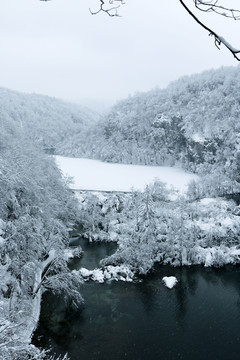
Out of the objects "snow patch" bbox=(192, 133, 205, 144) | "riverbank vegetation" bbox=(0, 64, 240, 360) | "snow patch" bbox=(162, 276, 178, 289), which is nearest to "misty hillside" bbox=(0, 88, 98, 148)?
"riverbank vegetation" bbox=(0, 64, 240, 360)

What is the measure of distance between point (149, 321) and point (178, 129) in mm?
74534

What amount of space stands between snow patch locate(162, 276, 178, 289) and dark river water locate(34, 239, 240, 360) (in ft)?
1.20

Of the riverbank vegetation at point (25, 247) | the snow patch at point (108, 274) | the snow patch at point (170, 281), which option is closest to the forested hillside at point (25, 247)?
the riverbank vegetation at point (25, 247)

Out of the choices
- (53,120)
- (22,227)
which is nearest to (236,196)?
(22,227)

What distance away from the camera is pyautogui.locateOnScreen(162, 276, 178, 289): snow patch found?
26.3 meters

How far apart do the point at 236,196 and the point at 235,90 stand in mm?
48624

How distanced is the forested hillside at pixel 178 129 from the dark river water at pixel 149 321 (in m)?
36.2

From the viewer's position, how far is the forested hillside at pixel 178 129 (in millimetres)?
72750

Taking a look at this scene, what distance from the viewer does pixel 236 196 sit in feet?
165

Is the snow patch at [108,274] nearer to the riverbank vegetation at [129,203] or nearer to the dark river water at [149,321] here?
the riverbank vegetation at [129,203]

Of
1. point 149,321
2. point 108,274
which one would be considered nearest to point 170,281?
point 108,274

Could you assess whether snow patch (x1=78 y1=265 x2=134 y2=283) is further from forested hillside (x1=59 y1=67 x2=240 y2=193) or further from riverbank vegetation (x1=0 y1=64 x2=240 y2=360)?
forested hillside (x1=59 y1=67 x2=240 y2=193)

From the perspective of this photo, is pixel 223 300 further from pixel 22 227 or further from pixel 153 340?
pixel 22 227

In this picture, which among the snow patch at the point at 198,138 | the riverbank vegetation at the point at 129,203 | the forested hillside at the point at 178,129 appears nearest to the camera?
the riverbank vegetation at the point at 129,203
